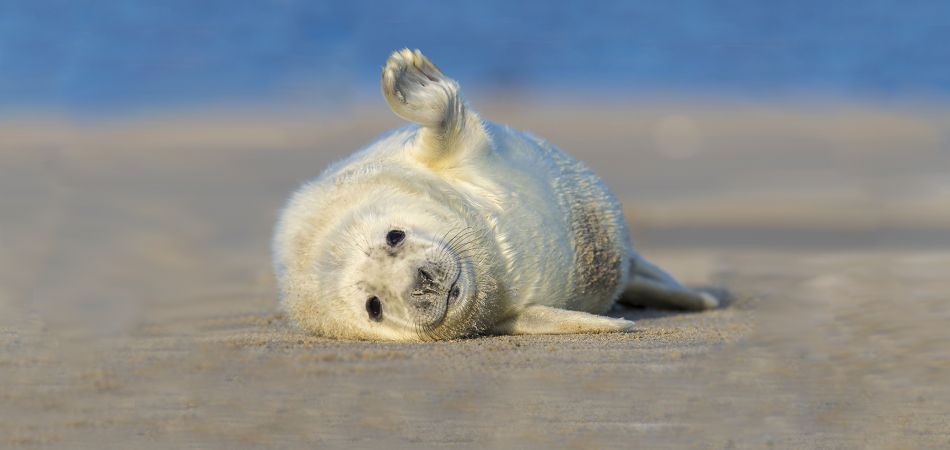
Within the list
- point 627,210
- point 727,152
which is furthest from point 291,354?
point 727,152

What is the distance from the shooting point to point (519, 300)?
498 cm

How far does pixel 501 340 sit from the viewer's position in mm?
4812

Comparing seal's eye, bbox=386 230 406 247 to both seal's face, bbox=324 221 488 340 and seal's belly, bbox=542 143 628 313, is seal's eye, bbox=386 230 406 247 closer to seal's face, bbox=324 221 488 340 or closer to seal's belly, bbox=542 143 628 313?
seal's face, bbox=324 221 488 340

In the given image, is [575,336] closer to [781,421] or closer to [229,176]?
[781,421]

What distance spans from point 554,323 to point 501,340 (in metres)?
0.25

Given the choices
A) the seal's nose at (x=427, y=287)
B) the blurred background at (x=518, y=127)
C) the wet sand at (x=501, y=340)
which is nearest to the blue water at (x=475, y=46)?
the blurred background at (x=518, y=127)

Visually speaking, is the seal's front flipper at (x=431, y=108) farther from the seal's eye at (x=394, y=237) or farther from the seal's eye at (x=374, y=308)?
the seal's eye at (x=374, y=308)

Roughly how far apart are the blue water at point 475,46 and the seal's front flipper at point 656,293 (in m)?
11.1

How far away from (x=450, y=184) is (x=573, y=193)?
0.66 m

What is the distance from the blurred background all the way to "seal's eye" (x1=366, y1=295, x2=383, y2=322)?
14 centimetres

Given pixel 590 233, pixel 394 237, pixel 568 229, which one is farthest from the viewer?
pixel 590 233

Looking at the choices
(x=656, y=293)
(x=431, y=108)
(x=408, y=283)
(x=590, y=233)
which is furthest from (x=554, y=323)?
(x=656, y=293)

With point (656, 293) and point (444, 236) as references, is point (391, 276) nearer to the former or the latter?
point (444, 236)

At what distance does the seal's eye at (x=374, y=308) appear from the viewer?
4.59 meters
